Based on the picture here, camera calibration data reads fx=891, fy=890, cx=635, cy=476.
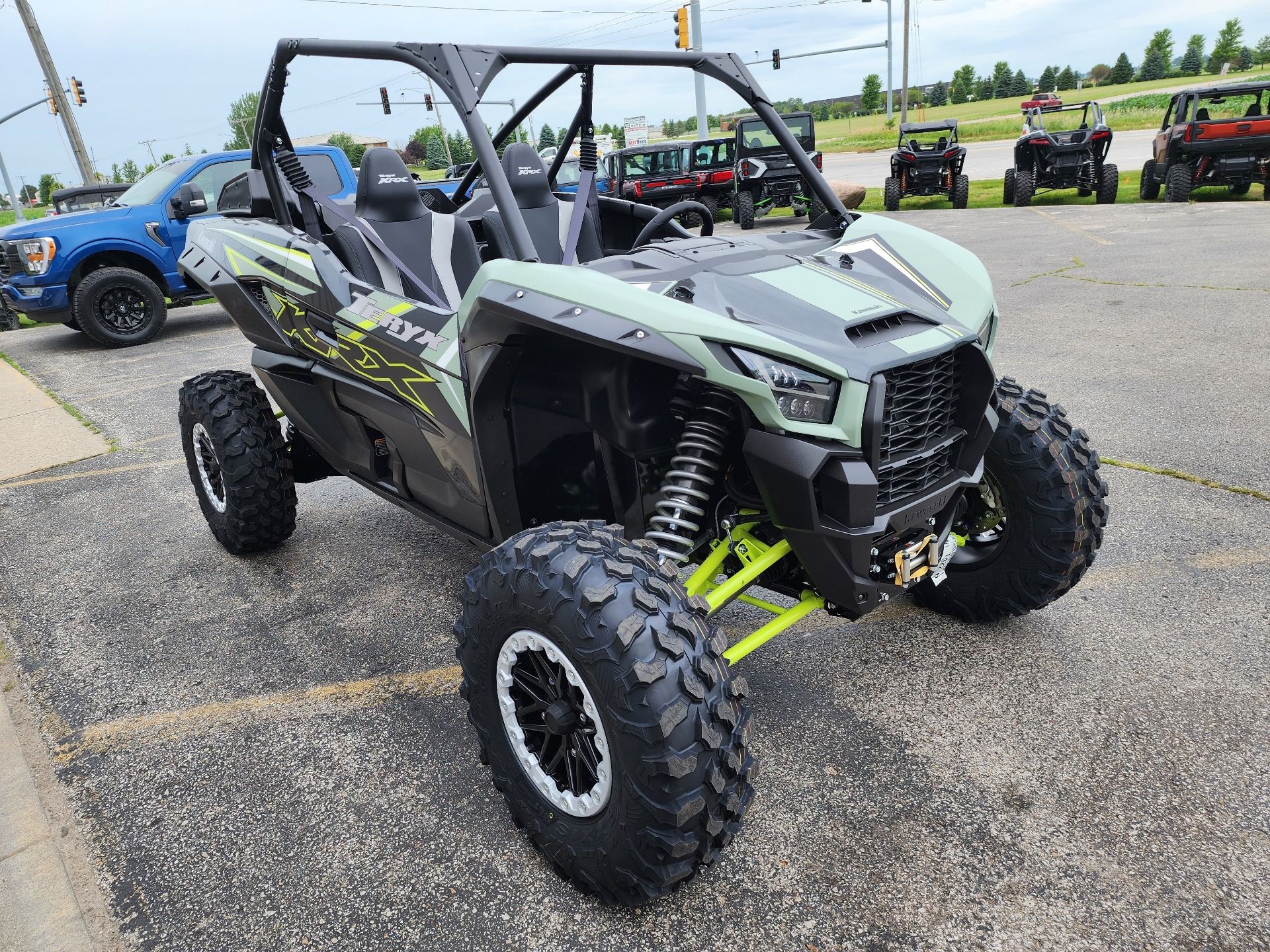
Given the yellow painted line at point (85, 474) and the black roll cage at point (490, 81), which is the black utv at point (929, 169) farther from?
the yellow painted line at point (85, 474)

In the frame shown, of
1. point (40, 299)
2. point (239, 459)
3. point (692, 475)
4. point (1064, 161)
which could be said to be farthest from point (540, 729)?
point (1064, 161)

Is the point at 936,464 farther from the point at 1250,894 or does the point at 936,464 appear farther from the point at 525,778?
the point at 525,778

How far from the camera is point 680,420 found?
8.73 ft

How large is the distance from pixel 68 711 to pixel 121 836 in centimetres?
88

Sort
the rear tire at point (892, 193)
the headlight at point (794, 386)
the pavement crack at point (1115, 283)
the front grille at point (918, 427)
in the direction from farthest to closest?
the rear tire at point (892, 193), the pavement crack at point (1115, 283), the front grille at point (918, 427), the headlight at point (794, 386)

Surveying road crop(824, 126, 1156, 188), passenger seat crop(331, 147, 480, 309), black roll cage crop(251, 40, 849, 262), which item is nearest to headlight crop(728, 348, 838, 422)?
black roll cage crop(251, 40, 849, 262)

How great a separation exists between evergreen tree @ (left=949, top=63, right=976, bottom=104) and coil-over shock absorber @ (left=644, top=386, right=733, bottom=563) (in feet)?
333

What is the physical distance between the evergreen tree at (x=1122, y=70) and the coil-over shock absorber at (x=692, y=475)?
10847cm

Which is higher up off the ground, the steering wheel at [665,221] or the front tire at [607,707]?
the steering wheel at [665,221]

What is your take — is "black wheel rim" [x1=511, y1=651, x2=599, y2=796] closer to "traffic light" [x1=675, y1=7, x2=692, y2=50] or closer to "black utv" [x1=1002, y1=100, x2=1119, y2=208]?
"black utv" [x1=1002, y1=100, x2=1119, y2=208]

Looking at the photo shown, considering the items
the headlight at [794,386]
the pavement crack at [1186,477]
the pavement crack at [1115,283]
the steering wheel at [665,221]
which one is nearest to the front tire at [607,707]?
the headlight at [794,386]

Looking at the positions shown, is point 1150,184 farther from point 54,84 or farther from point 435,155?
point 435,155

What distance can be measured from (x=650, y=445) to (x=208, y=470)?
272 centimetres

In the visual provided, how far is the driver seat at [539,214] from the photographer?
4.00 meters
